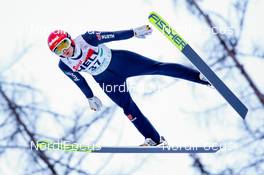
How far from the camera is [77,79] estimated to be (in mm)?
4727

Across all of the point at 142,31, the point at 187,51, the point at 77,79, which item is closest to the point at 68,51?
the point at 77,79

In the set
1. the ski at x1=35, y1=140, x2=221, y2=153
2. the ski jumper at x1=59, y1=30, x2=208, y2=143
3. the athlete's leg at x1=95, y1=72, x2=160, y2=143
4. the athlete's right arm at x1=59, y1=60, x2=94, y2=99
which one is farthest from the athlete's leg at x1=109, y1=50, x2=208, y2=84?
the ski at x1=35, y1=140, x2=221, y2=153

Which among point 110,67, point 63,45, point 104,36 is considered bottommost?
point 110,67

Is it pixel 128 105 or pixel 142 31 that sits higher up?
pixel 142 31

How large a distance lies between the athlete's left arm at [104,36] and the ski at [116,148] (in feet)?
3.37

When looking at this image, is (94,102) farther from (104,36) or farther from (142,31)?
(142,31)

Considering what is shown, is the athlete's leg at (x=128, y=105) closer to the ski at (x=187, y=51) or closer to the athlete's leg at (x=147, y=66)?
the athlete's leg at (x=147, y=66)

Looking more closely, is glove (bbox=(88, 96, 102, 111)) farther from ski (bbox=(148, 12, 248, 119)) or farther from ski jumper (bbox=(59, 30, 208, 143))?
ski (bbox=(148, 12, 248, 119))

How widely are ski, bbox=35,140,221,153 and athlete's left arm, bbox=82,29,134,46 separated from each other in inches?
40.4

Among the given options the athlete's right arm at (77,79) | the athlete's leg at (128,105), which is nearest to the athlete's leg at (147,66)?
the athlete's leg at (128,105)

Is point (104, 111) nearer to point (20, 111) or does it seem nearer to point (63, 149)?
point (63, 149)

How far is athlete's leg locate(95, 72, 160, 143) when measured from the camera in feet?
15.6

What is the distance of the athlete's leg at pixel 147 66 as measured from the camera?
4652 millimetres

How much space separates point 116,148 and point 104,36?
1106 millimetres
